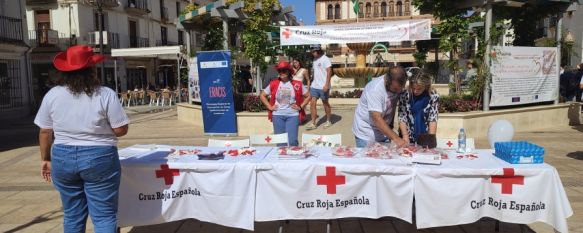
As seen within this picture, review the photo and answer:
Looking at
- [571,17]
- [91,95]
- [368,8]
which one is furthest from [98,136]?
[368,8]

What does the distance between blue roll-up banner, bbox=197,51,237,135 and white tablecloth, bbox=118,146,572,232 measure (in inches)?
244

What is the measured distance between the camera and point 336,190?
3723mm

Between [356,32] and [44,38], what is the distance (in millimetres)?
20267

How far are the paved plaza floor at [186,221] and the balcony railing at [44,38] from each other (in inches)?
624

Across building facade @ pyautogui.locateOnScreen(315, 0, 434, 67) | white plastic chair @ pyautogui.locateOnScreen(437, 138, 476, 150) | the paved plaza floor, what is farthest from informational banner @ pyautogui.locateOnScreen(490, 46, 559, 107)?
building facade @ pyautogui.locateOnScreen(315, 0, 434, 67)

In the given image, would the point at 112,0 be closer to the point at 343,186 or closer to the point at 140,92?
the point at 140,92

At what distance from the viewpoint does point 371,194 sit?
3730 millimetres

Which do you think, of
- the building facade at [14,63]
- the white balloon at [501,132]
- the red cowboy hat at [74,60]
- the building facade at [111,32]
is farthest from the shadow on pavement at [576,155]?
Result: the building facade at [111,32]

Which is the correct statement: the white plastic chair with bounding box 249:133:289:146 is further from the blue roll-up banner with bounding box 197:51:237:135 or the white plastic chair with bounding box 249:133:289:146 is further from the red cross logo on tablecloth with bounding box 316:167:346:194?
the blue roll-up banner with bounding box 197:51:237:135

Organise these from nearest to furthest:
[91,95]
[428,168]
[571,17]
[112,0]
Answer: [91,95], [428,168], [571,17], [112,0]

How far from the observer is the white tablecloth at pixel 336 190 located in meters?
3.60

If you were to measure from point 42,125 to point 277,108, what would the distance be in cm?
314

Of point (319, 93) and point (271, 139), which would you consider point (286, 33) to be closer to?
point (319, 93)

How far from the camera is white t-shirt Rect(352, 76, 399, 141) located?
4.29 m
